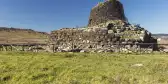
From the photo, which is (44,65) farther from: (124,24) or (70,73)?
(124,24)

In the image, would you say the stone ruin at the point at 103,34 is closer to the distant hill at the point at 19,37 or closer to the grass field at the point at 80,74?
the grass field at the point at 80,74

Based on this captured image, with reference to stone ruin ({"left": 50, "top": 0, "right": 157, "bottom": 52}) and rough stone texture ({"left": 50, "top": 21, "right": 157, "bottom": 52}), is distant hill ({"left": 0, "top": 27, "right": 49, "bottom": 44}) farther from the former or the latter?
→ rough stone texture ({"left": 50, "top": 21, "right": 157, "bottom": 52})

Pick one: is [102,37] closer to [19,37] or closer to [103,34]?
[103,34]

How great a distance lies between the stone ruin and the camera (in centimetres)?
2775

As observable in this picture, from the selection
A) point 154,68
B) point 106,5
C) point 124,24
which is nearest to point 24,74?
point 154,68

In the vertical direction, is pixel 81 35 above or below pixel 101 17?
below

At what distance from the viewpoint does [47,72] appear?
14.1 m

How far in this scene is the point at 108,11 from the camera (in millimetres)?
34156

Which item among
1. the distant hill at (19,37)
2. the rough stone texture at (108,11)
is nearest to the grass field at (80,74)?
the rough stone texture at (108,11)

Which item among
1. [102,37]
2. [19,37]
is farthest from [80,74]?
[19,37]

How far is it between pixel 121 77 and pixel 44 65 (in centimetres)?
565

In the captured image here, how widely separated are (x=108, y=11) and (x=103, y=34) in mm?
5890

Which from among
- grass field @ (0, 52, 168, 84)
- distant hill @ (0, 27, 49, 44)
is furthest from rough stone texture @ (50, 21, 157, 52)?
distant hill @ (0, 27, 49, 44)

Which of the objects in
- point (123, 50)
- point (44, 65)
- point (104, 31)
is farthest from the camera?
point (104, 31)
